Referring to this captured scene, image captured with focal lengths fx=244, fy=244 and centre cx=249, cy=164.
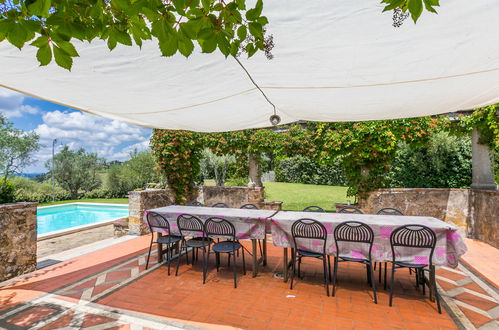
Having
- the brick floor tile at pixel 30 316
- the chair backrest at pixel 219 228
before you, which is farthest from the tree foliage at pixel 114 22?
the brick floor tile at pixel 30 316

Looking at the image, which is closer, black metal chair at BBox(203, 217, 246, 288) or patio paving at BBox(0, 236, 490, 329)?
patio paving at BBox(0, 236, 490, 329)

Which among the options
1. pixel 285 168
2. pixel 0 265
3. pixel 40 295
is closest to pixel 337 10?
pixel 40 295

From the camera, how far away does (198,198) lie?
812 centimetres

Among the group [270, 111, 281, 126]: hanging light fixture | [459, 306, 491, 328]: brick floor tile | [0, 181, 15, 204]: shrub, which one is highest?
[270, 111, 281, 126]: hanging light fixture

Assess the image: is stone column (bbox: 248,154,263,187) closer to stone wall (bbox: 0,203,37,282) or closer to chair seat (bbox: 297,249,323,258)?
chair seat (bbox: 297,249,323,258)

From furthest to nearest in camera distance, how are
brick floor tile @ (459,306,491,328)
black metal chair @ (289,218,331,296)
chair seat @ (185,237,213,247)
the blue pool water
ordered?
1. the blue pool water
2. chair seat @ (185,237,213,247)
3. black metal chair @ (289,218,331,296)
4. brick floor tile @ (459,306,491,328)

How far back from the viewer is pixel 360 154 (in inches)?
248

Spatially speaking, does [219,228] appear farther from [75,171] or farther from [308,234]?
[75,171]

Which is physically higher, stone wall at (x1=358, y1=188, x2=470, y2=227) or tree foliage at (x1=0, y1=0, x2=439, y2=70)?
tree foliage at (x1=0, y1=0, x2=439, y2=70)

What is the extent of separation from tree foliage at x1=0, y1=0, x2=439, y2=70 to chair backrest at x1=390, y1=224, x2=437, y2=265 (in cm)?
268

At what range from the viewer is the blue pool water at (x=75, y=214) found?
38.3ft

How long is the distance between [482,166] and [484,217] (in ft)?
3.91

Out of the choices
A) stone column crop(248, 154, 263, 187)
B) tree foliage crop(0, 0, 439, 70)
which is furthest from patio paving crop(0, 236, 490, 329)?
stone column crop(248, 154, 263, 187)

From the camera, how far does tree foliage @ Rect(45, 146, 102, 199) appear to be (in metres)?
18.7
